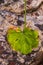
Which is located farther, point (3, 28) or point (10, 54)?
point (3, 28)

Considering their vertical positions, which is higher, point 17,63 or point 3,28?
point 3,28

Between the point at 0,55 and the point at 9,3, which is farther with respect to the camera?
the point at 9,3

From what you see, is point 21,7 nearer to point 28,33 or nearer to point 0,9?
point 0,9

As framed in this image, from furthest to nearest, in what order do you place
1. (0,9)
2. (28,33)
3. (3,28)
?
(0,9) → (3,28) → (28,33)

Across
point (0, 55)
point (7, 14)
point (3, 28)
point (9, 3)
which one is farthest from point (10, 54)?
point (9, 3)

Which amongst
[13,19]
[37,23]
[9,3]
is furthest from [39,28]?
[9,3]

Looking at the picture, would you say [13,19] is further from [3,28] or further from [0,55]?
[0,55]

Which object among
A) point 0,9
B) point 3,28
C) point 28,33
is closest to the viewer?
point 28,33

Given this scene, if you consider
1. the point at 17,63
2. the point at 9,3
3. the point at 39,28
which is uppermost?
the point at 9,3

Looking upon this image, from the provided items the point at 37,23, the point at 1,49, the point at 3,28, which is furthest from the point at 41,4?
the point at 1,49
